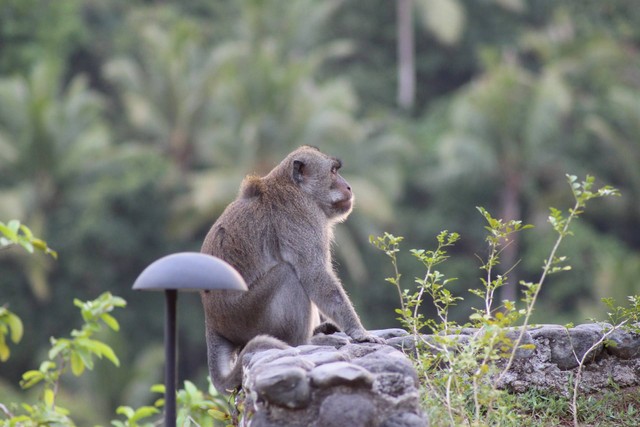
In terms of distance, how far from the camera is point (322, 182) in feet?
23.5

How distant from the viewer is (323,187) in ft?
23.4

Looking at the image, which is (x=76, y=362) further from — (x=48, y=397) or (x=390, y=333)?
(x=390, y=333)

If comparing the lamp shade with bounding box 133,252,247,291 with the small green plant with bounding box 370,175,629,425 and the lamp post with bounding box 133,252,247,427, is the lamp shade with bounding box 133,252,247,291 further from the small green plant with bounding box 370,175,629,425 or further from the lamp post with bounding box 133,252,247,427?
the small green plant with bounding box 370,175,629,425

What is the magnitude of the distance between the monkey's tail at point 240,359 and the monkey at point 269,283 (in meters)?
0.01

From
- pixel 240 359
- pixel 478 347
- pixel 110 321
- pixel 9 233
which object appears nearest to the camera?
pixel 478 347

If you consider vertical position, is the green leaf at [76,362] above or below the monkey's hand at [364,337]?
below

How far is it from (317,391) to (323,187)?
2.45m

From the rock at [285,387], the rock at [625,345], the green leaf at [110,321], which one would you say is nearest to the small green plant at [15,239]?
the green leaf at [110,321]

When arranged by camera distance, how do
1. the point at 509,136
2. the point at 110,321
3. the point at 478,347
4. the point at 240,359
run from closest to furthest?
the point at 478,347 < the point at 240,359 < the point at 110,321 < the point at 509,136

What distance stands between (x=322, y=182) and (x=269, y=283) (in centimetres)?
95

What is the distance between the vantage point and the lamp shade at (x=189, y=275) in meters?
4.79

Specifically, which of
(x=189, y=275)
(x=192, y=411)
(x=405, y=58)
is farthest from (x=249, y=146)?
(x=189, y=275)

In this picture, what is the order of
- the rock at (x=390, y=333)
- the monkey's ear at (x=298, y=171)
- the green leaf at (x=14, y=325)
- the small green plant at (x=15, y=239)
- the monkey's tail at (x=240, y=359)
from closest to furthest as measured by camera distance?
the small green plant at (x=15, y=239) → the green leaf at (x=14, y=325) → the monkey's tail at (x=240, y=359) → the rock at (x=390, y=333) → the monkey's ear at (x=298, y=171)

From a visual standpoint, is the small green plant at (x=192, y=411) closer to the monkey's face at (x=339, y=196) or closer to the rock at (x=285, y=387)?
the monkey's face at (x=339, y=196)
